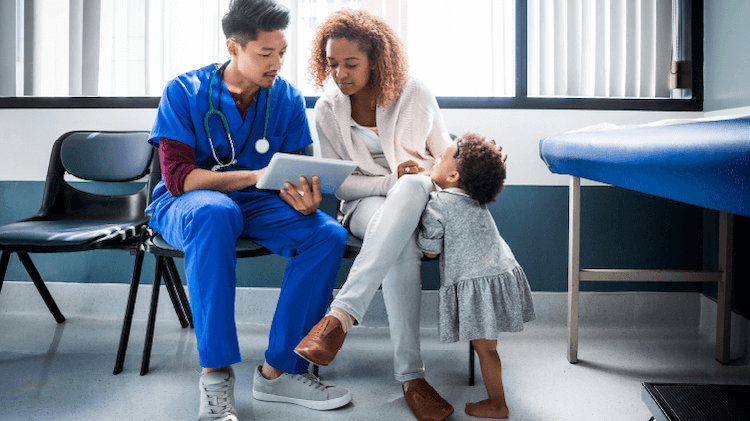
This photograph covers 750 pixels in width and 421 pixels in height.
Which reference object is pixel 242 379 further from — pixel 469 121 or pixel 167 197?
pixel 469 121

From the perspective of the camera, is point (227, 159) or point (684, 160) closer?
point (684, 160)

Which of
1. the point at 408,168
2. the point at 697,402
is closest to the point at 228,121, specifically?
the point at 408,168

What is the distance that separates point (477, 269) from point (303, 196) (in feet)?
1.86

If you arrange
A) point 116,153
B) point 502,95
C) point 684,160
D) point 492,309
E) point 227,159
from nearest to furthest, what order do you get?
point 684,160 → point 492,309 → point 227,159 → point 116,153 → point 502,95

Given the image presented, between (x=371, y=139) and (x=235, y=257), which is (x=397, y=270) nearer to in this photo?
(x=235, y=257)

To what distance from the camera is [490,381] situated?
1.43m

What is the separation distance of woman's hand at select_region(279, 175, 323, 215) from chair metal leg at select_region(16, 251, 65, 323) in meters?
1.31

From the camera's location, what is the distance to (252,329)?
2.25 metres

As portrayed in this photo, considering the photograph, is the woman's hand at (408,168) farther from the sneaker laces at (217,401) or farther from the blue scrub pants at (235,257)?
the sneaker laces at (217,401)

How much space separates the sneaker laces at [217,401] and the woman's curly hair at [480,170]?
0.86m

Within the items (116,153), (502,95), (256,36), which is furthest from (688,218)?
(116,153)

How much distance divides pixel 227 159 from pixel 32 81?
1.45 metres

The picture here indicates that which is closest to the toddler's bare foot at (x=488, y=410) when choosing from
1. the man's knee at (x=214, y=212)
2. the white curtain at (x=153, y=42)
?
the man's knee at (x=214, y=212)

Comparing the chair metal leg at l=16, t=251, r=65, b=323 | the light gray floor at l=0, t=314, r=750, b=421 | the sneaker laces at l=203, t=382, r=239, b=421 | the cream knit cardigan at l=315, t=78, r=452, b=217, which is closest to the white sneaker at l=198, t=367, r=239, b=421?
the sneaker laces at l=203, t=382, r=239, b=421
